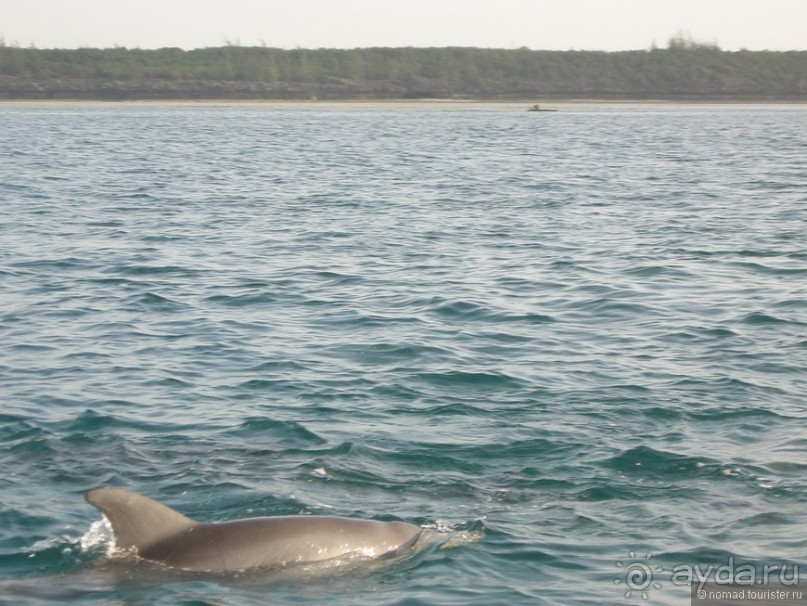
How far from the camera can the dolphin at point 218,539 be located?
26.7ft

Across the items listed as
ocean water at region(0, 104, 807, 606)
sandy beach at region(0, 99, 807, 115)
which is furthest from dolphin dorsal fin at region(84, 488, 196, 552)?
sandy beach at region(0, 99, 807, 115)

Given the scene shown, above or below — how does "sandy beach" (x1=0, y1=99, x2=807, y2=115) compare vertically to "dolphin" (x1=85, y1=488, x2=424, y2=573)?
above

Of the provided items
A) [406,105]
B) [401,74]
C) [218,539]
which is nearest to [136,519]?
[218,539]

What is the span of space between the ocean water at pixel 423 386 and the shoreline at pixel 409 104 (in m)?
84.1

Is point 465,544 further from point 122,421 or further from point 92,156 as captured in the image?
point 92,156

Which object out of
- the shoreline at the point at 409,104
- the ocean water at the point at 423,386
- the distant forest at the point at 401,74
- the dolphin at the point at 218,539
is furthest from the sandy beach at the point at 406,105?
the dolphin at the point at 218,539

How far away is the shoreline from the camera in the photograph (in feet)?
371

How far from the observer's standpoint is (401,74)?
13925 cm

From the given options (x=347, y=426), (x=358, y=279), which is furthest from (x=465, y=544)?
(x=358, y=279)

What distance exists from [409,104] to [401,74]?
810 inches

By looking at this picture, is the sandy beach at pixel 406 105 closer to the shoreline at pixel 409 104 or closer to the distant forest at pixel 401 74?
the shoreline at pixel 409 104

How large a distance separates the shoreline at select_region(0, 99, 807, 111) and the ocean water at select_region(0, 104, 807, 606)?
276 feet

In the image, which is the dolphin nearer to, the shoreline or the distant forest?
the shoreline

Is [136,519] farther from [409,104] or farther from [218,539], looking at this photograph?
[409,104]
